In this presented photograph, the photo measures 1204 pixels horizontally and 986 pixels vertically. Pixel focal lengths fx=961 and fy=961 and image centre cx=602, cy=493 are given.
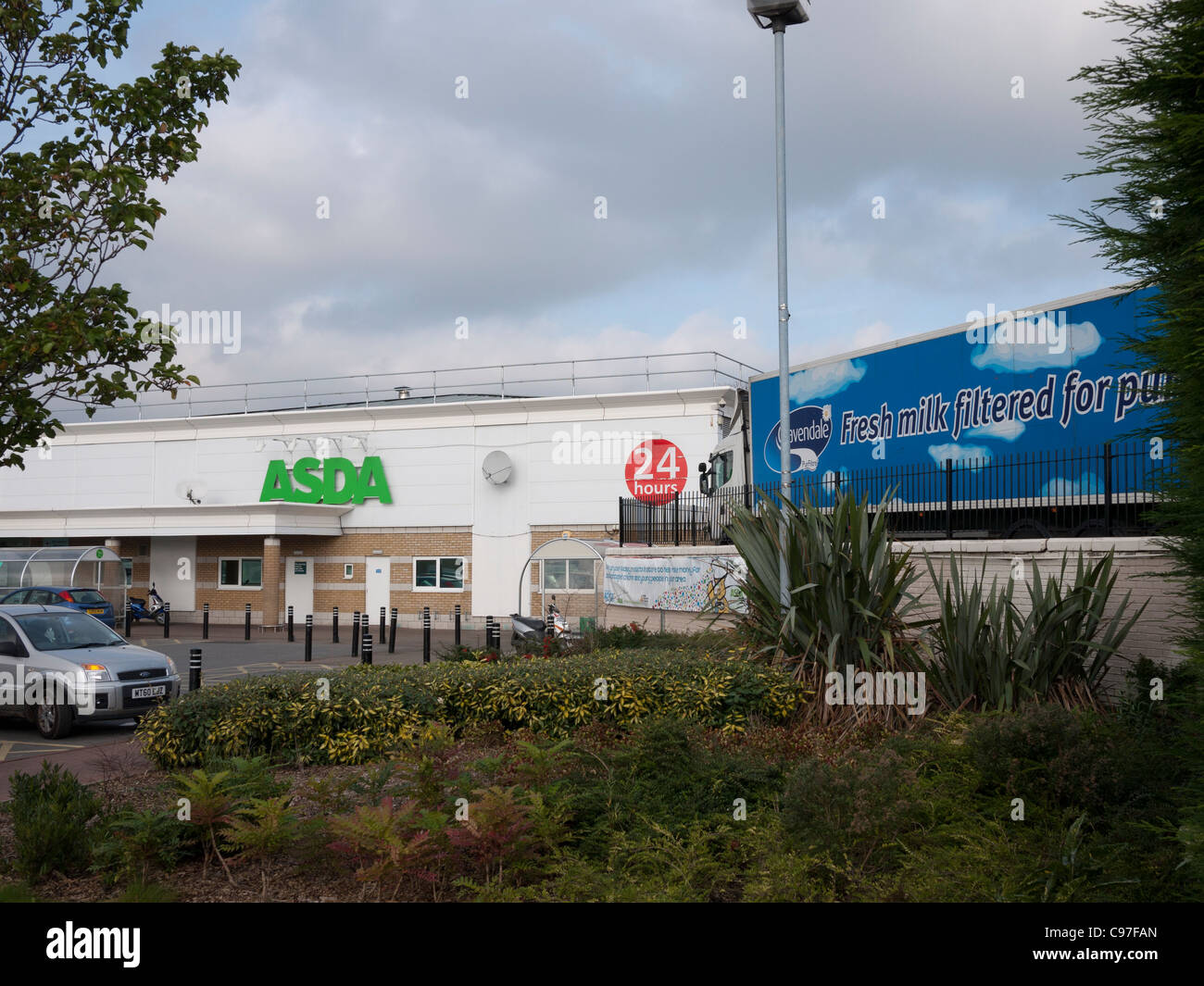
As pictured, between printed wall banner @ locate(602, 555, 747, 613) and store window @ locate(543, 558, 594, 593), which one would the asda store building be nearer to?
store window @ locate(543, 558, 594, 593)

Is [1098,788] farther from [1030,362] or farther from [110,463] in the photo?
[110,463]

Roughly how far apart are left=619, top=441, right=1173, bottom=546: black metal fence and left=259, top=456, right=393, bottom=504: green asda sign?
20349 millimetres

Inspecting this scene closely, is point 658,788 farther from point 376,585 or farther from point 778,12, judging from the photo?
point 376,585

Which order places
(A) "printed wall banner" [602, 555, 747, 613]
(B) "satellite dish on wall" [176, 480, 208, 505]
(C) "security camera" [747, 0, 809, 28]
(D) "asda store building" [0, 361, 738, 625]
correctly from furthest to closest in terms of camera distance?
(B) "satellite dish on wall" [176, 480, 208, 505], (D) "asda store building" [0, 361, 738, 625], (A) "printed wall banner" [602, 555, 747, 613], (C) "security camera" [747, 0, 809, 28]

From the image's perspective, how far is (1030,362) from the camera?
1234 cm

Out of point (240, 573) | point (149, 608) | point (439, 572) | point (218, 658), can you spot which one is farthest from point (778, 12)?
point (149, 608)

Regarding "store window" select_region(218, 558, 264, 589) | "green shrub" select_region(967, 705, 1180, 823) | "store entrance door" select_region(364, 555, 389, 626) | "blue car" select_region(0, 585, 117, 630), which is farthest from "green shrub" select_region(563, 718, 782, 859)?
"store window" select_region(218, 558, 264, 589)

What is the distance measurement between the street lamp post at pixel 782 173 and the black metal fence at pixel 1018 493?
619 mm

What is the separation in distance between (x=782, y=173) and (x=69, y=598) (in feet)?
69.8

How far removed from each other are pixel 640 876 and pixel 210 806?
2.59 meters

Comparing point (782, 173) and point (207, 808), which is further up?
point (782, 173)

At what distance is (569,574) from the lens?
28469mm

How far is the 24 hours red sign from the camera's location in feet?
94.6
